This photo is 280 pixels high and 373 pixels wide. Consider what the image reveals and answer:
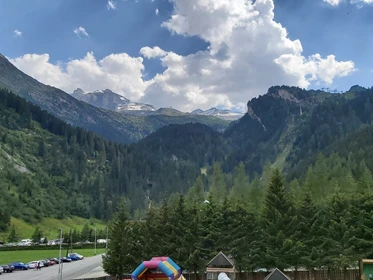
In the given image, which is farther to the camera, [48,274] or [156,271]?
[48,274]

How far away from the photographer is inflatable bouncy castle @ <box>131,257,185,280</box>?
3291 centimetres

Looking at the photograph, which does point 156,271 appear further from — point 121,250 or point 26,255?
point 26,255

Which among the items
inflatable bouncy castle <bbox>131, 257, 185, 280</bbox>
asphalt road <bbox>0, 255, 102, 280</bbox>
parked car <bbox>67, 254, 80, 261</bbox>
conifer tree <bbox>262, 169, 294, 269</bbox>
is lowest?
asphalt road <bbox>0, 255, 102, 280</bbox>

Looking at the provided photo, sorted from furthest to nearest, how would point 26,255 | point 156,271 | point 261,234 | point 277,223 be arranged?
point 26,255 < point 261,234 < point 277,223 < point 156,271

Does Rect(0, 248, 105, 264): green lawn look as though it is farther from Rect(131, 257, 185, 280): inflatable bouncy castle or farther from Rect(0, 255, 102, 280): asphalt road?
Rect(131, 257, 185, 280): inflatable bouncy castle

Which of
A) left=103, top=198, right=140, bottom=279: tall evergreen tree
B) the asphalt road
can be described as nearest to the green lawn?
the asphalt road

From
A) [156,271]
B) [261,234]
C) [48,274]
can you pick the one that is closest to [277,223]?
[261,234]

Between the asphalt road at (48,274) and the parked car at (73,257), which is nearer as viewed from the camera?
the asphalt road at (48,274)

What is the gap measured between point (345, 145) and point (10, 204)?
16391cm

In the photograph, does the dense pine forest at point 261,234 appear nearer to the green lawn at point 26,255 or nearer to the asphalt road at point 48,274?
the asphalt road at point 48,274

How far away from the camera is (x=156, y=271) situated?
112 ft

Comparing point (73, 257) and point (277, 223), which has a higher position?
point (277, 223)

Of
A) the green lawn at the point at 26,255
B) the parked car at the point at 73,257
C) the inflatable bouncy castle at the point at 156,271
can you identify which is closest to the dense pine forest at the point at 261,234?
the inflatable bouncy castle at the point at 156,271

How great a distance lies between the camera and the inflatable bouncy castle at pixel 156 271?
108 feet
